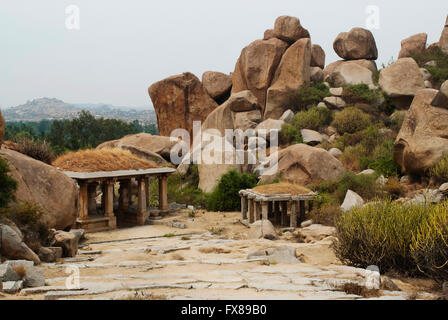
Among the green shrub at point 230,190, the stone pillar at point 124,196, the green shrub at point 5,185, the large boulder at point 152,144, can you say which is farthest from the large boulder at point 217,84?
the green shrub at point 5,185

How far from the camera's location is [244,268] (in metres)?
7.63

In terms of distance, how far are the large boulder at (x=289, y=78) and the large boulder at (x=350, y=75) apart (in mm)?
1779

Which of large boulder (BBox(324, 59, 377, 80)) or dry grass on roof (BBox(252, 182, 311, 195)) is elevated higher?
large boulder (BBox(324, 59, 377, 80))

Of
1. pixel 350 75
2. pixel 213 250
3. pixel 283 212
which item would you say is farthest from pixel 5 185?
pixel 350 75

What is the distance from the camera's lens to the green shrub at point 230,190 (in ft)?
56.0

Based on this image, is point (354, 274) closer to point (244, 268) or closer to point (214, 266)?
point (244, 268)

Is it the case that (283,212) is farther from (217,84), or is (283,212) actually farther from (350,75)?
(217,84)

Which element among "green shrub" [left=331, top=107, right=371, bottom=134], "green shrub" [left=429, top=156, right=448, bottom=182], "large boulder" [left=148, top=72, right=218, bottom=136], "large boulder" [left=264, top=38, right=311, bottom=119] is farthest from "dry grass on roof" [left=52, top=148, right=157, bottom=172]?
"large boulder" [left=148, top=72, right=218, bottom=136]

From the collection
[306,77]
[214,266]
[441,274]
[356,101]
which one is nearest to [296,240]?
[214,266]

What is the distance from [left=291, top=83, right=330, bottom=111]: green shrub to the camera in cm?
2561

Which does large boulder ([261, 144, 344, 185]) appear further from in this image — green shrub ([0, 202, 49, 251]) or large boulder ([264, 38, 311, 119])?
large boulder ([264, 38, 311, 119])

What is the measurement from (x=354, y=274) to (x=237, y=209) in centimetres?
1034

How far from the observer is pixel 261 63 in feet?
92.2

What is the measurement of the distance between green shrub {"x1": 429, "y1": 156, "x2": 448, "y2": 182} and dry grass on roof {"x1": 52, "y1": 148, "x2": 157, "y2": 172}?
9099 millimetres
